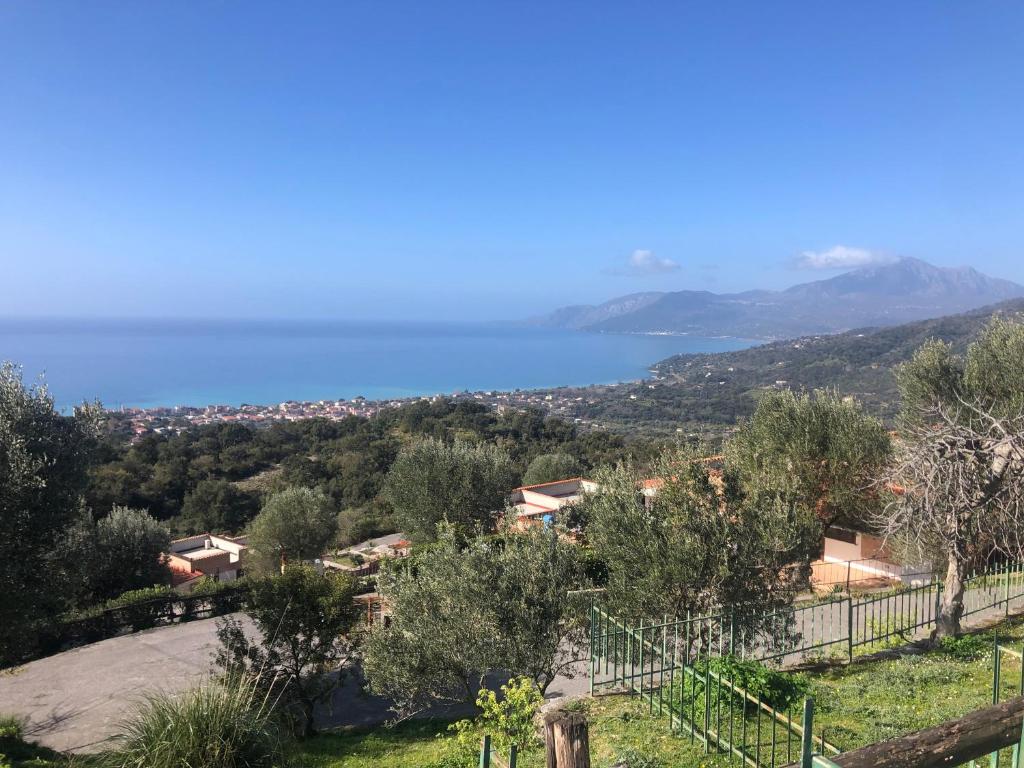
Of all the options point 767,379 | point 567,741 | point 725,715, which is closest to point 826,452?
point 725,715

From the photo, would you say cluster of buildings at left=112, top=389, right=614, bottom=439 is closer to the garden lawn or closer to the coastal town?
the coastal town

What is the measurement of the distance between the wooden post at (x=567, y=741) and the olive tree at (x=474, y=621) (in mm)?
5671

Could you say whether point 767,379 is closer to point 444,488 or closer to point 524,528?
point 444,488

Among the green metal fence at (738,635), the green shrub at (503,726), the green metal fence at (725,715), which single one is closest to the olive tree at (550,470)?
the green metal fence at (738,635)

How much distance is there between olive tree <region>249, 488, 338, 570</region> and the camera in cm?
2223

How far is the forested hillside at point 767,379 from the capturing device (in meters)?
78.1

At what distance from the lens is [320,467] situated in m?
45.8

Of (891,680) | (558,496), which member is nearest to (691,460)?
(891,680)

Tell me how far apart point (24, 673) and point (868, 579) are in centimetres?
1943

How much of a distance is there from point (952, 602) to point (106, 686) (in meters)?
14.6

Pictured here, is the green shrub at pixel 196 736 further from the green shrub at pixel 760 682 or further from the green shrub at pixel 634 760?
the green shrub at pixel 760 682

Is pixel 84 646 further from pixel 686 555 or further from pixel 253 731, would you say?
pixel 686 555

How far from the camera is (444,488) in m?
21.9

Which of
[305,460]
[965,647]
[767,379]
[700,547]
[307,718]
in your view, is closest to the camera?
[965,647]
